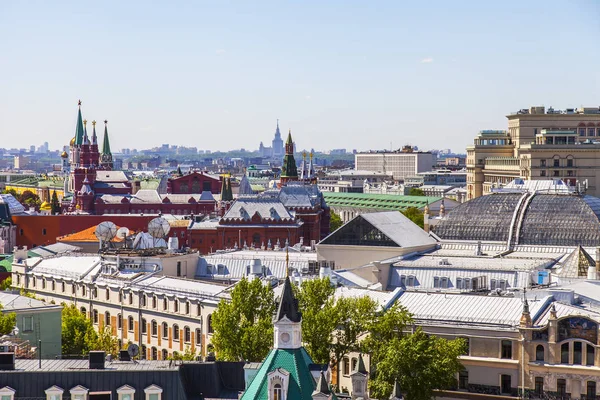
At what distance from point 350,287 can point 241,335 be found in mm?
14936

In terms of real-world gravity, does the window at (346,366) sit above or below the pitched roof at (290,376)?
below

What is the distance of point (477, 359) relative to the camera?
74.2 m

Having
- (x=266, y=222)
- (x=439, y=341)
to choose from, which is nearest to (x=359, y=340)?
(x=439, y=341)

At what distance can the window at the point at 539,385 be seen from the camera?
72.2m

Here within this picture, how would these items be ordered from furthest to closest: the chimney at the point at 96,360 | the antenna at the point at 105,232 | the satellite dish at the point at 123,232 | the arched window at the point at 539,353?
the satellite dish at the point at 123,232
the antenna at the point at 105,232
the arched window at the point at 539,353
the chimney at the point at 96,360

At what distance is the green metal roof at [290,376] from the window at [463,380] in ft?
71.9

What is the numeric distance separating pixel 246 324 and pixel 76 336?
60.2 feet

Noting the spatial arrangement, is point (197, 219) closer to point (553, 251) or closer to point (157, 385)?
point (553, 251)

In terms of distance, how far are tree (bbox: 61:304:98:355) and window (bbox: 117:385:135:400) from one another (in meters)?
31.5

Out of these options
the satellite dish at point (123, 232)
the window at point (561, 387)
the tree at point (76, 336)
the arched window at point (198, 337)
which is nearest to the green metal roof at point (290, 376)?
the window at point (561, 387)

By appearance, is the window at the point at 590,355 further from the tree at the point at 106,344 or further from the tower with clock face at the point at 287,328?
the tree at the point at 106,344

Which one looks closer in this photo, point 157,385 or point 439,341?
point 157,385

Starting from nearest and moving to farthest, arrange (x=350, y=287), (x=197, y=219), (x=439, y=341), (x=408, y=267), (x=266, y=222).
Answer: (x=439, y=341), (x=350, y=287), (x=408, y=267), (x=266, y=222), (x=197, y=219)

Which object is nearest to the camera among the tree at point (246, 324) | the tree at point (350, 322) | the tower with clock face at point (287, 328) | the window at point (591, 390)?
the tower with clock face at point (287, 328)
